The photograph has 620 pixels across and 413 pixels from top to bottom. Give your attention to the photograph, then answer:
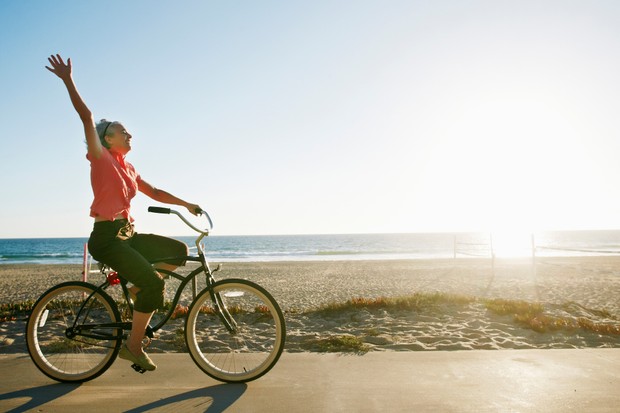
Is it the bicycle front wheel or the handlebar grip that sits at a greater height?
the handlebar grip

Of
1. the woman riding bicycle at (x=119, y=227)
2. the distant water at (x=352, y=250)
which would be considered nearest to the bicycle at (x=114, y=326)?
the woman riding bicycle at (x=119, y=227)

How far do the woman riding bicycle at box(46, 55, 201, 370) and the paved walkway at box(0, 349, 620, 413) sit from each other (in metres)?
0.42

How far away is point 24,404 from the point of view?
3.22 meters

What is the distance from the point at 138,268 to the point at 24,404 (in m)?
1.18

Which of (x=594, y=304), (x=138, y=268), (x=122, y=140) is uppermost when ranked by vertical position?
(x=122, y=140)

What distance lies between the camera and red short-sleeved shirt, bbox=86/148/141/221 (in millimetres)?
3514

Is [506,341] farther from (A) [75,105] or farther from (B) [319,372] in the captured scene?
(A) [75,105]

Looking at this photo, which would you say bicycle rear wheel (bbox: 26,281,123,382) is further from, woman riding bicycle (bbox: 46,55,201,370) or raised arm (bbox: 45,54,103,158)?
raised arm (bbox: 45,54,103,158)

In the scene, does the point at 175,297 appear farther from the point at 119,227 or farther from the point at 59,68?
the point at 59,68

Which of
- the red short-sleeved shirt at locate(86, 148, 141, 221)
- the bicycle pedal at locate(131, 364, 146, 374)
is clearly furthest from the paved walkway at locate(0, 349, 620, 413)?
the red short-sleeved shirt at locate(86, 148, 141, 221)

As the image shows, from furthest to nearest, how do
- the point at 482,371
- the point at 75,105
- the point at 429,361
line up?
the point at 429,361
the point at 482,371
the point at 75,105

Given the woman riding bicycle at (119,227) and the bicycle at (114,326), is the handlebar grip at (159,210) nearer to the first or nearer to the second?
the bicycle at (114,326)

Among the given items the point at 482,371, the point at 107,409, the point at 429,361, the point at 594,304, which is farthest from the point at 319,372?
the point at 594,304

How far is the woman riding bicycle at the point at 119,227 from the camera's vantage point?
3.40 metres
